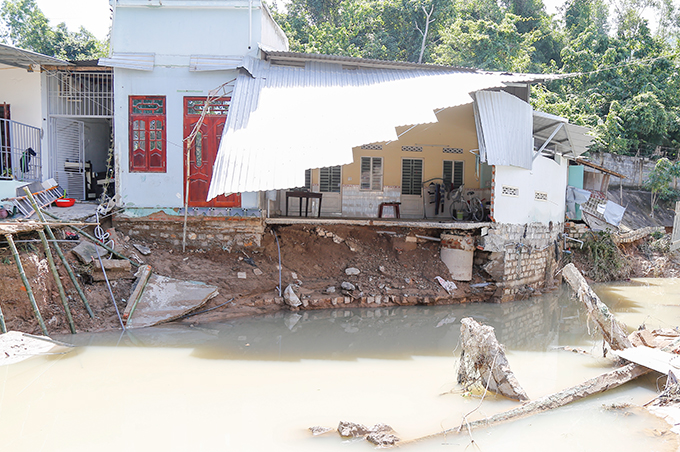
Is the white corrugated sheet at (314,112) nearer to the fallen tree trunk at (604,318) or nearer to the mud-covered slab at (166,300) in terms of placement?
the mud-covered slab at (166,300)

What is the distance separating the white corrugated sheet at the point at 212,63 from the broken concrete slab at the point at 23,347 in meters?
6.52

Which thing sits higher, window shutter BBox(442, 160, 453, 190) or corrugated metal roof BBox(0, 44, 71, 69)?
corrugated metal roof BBox(0, 44, 71, 69)

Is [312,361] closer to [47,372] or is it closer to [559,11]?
[47,372]

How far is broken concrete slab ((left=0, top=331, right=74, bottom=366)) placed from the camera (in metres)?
6.81

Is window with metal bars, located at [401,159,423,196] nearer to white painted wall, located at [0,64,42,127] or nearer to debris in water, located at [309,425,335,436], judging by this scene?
white painted wall, located at [0,64,42,127]

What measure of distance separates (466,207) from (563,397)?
27.7 feet

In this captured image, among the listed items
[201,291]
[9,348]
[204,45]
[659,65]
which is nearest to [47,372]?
[9,348]

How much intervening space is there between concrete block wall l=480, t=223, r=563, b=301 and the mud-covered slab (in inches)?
267

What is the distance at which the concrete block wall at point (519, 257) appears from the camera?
12180 mm

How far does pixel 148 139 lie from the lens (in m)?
11.2

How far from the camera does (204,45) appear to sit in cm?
1120

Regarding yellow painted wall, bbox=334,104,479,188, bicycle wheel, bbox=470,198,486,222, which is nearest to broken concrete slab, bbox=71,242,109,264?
yellow painted wall, bbox=334,104,479,188

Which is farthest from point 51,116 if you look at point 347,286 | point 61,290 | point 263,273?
point 347,286

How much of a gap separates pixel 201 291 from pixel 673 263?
17.6 metres
